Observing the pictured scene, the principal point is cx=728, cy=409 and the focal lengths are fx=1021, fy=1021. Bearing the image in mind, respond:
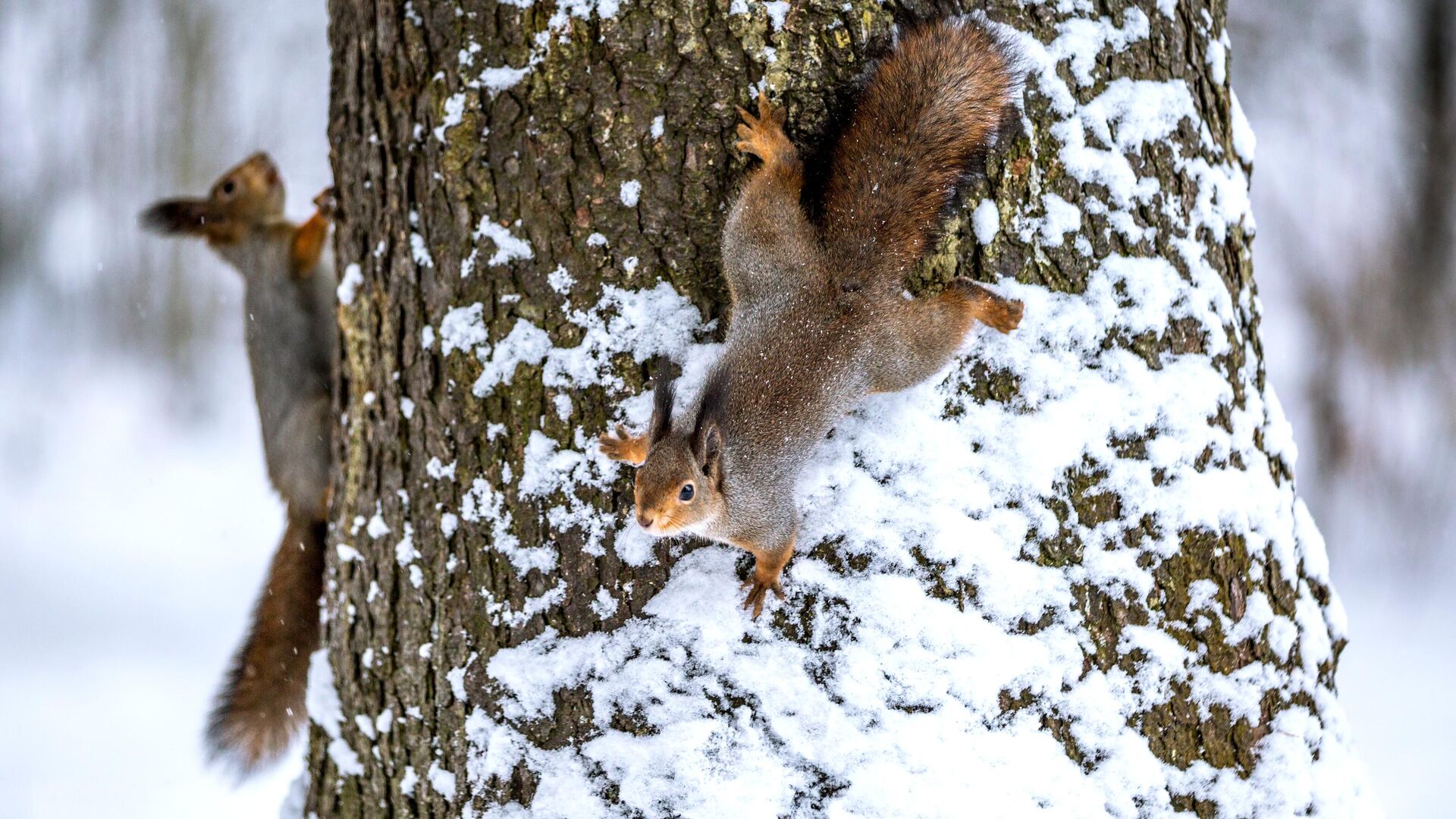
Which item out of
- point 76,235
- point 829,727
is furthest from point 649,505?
point 76,235

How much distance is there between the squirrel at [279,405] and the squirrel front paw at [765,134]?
898 mm

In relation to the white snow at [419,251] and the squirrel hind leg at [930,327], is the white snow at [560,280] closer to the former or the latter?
the white snow at [419,251]

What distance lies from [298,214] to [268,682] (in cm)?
418

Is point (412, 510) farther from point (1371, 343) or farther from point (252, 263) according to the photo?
point (1371, 343)

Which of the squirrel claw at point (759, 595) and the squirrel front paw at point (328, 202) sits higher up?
the squirrel front paw at point (328, 202)

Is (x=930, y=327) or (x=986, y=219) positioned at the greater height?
(x=986, y=219)

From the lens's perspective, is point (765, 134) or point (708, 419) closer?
point (765, 134)

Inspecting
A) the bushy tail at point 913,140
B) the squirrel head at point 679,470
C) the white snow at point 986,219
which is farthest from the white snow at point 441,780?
the white snow at point 986,219

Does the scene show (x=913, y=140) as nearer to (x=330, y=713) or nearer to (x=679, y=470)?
(x=679, y=470)

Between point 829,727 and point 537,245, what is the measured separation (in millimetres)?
882

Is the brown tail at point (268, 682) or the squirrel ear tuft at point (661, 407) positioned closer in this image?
the squirrel ear tuft at point (661, 407)

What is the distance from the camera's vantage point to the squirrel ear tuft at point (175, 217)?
10.2 feet

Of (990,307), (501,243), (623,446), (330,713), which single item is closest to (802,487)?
(623,446)

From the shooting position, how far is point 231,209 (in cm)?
323
